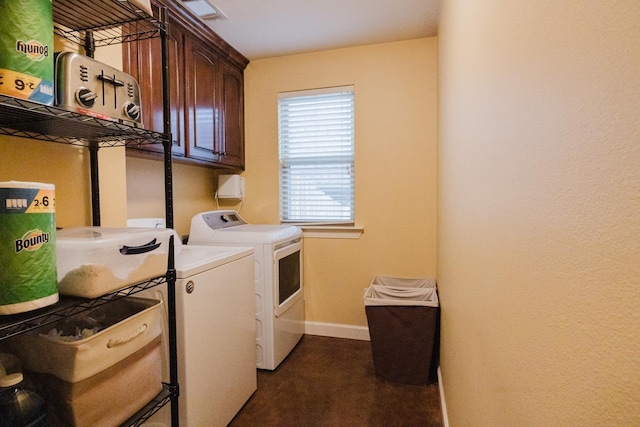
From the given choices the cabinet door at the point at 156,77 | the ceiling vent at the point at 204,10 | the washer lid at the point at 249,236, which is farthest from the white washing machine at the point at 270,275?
the ceiling vent at the point at 204,10

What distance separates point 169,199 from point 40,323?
2.14 feet

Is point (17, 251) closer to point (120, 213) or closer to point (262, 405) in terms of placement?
point (120, 213)

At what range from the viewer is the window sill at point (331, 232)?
9.54 feet

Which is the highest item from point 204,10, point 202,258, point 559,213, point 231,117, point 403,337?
point 204,10

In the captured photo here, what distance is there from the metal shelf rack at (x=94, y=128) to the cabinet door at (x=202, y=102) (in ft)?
2.79

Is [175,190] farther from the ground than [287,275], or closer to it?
farther from the ground

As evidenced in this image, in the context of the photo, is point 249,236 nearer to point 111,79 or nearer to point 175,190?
Result: point 175,190

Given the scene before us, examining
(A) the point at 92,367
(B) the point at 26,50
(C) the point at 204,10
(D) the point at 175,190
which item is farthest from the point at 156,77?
(A) the point at 92,367

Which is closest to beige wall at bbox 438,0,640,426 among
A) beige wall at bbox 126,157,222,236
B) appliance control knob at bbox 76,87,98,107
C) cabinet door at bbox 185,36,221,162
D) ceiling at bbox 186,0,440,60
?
appliance control knob at bbox 76,87,98,107

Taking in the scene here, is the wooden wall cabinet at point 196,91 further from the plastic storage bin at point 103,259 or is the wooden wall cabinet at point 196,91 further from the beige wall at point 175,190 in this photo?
the plastic storage bin at point 103,259

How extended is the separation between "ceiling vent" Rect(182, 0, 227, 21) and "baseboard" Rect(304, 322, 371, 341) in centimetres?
247

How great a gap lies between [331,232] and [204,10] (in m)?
1.85

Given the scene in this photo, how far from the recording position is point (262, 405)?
2.00 meters

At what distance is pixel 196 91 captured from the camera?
242 centimetres
